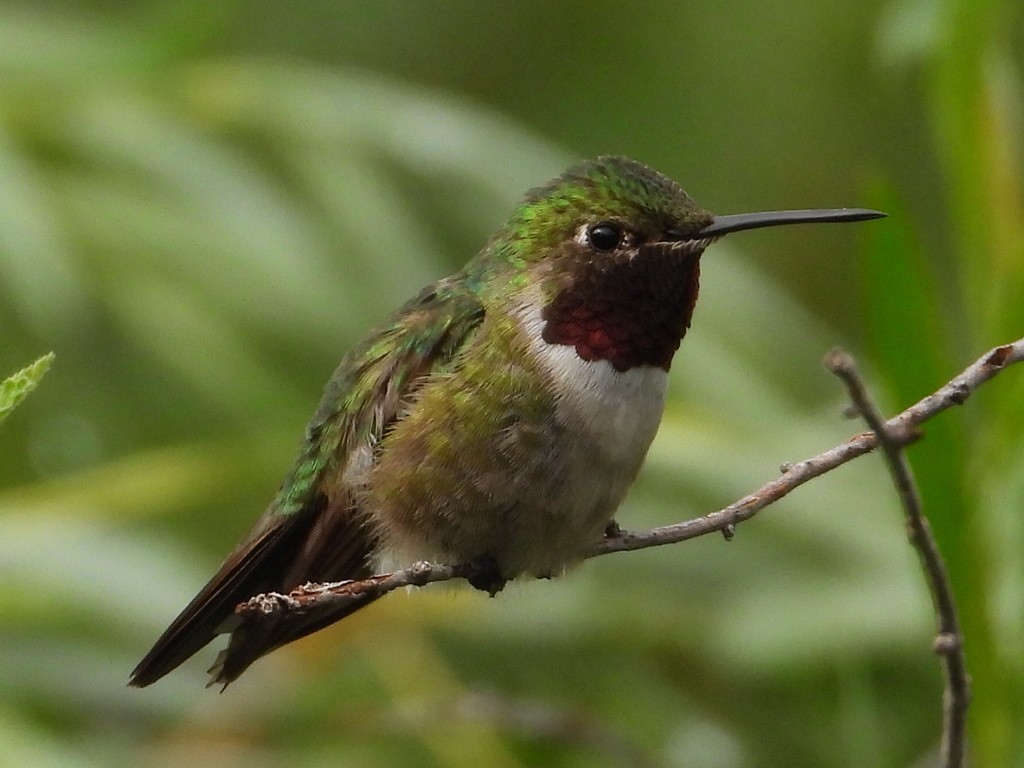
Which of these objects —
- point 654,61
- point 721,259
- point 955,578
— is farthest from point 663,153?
point 955,578

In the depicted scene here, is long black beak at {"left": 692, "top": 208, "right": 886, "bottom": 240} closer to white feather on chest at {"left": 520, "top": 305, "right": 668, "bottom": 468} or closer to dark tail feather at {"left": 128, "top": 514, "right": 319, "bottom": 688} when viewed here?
white feather on chest at {"left": 520, "top": 305, "right": 668, "bottom": 468}

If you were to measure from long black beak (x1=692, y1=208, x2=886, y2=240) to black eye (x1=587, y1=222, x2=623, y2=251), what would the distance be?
0.15 m

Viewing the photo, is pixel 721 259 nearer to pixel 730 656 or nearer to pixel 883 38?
pixel 883 38

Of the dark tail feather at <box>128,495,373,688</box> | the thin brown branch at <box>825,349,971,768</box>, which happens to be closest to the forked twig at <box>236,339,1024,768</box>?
the thin brown branch at <box>825,349,971,768</box>

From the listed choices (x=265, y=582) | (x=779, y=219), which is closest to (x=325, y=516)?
(x=265, y=582)

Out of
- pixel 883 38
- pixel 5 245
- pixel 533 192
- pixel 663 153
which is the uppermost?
pixel 663 153

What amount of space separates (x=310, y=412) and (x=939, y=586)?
2.35m

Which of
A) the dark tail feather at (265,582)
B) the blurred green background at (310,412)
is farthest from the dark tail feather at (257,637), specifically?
the blurred green background at (310,412)

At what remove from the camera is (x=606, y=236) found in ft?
8.94

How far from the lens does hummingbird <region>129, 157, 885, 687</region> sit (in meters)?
2.56

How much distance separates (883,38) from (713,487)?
133cm

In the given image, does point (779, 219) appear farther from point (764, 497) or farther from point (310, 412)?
point (310, 412)

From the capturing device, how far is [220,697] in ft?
11.6

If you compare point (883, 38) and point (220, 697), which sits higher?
point (883, 38)
